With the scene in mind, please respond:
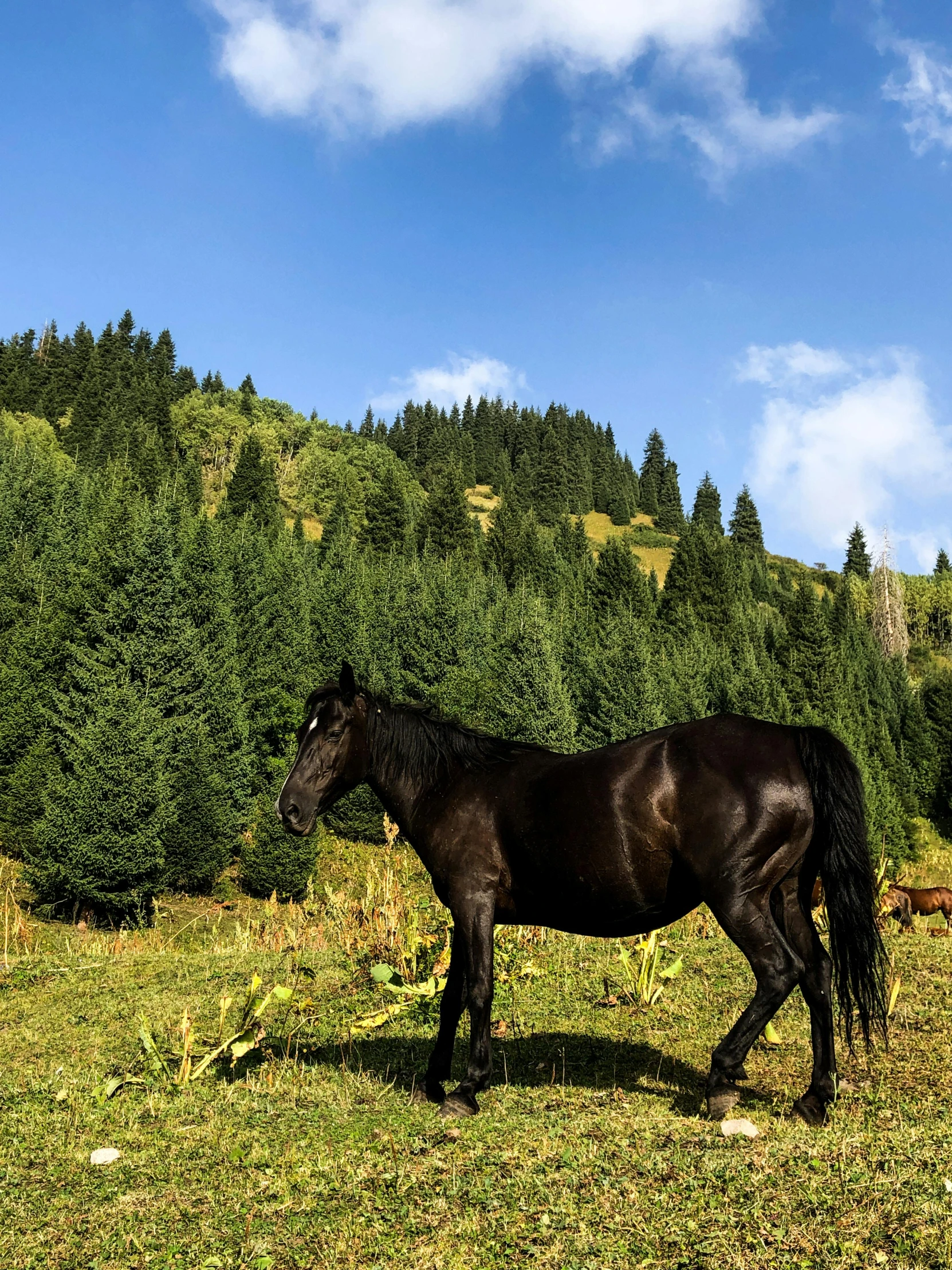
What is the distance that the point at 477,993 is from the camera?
5633 millimetres

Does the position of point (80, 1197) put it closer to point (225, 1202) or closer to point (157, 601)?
point (225, 1202)

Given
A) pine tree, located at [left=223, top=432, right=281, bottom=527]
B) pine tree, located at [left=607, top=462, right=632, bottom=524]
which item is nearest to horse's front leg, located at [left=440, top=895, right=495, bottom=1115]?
pine tree, located at [left=223, top=432, right=281, bottom=527]

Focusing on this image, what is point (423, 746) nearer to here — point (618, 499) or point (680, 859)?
point (680, 859)

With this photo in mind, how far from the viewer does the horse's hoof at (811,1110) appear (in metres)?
5.09

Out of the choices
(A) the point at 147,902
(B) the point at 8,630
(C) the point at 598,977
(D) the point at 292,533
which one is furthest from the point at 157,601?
(D) the point at 292,533

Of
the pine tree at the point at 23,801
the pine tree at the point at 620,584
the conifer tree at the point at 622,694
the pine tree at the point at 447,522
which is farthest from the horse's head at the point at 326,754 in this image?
the pine tree at the point at 447,522

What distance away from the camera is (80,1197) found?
4523 mm

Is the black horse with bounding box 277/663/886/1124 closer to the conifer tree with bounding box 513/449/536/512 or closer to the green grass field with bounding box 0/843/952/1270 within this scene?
the green grass field with bounding box 0/843/952/1270

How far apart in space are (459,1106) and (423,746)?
8.16 feet

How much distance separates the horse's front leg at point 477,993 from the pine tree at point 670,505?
131m

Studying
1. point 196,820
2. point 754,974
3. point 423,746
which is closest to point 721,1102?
point 754,974

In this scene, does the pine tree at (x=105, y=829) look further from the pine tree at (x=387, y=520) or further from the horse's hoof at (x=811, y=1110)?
the pine tree at (x=387, y=520)

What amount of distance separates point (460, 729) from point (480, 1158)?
9.43 ft

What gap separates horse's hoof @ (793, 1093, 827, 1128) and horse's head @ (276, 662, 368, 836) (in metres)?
3.65
